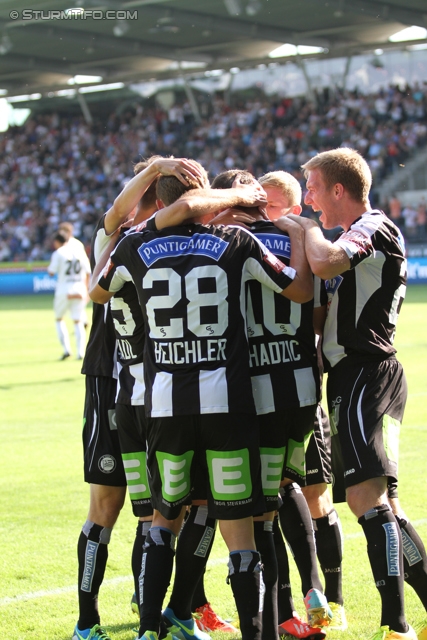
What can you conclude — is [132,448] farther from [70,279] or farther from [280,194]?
[70,279]

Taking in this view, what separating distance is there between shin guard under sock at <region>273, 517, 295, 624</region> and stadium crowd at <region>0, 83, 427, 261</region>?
85.0ft

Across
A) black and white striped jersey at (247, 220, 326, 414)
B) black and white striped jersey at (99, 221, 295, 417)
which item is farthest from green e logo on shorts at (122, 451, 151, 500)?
black and white striped jersey at (247, 220, 326, 414)

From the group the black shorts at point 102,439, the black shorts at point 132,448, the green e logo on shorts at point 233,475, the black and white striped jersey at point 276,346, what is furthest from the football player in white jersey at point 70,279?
the green e logo on shorts at point 233,475

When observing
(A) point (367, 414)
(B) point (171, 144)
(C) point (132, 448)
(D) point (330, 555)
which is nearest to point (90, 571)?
(C) point (132, 448)

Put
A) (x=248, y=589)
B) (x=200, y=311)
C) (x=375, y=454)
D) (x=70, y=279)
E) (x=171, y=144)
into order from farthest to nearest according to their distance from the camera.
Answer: (x=171, y=144) < (x=70, y=279) < (x=375, y=454) < (x=200, y=311) < (x=248, y=589)

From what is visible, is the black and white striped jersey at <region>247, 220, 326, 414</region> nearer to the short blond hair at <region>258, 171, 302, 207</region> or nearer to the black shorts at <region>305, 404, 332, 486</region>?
the black shorts at <region>305, 404, 332, 486</region>

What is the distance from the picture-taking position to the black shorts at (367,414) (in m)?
3.54

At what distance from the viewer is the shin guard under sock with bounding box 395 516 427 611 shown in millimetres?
3707

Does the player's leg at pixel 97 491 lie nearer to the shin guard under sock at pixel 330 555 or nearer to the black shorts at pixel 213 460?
the black shorts at pixel 213 460

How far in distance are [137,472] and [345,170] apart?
1575 millimetres

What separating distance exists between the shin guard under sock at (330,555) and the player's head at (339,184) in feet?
4.67

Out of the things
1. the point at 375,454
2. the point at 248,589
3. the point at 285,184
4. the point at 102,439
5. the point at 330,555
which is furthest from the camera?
Result: the point at 285,184

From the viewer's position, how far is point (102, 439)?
393cm

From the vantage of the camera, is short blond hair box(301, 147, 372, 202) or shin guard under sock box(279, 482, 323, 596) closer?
short blond hair box(301, 147, 372, 202)
